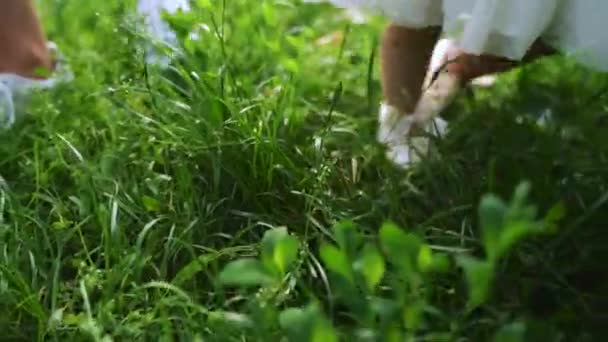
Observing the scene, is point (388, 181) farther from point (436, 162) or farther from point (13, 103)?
point (13, 103)

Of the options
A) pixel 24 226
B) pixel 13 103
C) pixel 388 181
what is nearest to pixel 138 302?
pixel 24 226

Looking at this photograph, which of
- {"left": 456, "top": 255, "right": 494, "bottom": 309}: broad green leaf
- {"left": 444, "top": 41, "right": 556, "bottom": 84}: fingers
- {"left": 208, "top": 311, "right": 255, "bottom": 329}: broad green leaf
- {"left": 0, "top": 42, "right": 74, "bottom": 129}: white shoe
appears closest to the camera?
{"left": 456, "top": 255, "right": 494, "bottom": 309}: broad green leaf

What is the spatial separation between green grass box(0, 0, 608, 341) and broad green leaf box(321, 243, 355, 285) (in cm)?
6

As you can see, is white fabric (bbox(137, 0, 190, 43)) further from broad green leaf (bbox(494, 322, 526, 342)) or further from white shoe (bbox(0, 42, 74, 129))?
broad green leaf (bbox(494, 322, 526, 342))

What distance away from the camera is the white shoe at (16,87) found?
1249mm

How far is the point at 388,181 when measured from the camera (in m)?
1.04

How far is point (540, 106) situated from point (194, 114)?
15.3 inches

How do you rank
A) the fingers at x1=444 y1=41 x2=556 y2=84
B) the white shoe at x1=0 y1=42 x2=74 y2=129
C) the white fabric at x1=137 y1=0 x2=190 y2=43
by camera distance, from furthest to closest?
1. the white fabric at x1=137 y1=0 x2=190 y2=43
2. the white shoe at x1=0 y1=42 x2=74 y2=129
3. the fingers at x1=444 y1=41 x2=556 y2=84

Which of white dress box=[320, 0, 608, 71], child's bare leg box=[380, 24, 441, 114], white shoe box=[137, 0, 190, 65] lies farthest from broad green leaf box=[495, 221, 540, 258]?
white shoe box=[137, 0, 190, 65]

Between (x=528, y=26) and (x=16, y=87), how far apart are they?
68 cm

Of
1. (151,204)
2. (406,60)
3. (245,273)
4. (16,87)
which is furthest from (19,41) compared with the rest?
(245,273)

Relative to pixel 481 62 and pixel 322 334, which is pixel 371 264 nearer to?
pixel 322 334

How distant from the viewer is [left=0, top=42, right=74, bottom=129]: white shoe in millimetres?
1249

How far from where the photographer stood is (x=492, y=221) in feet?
1.99
